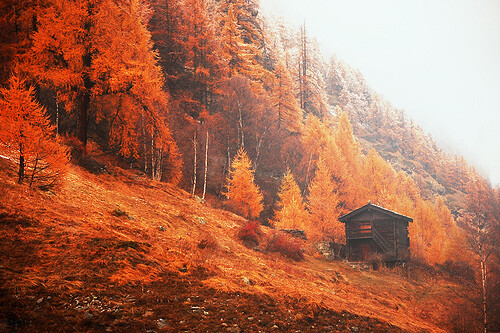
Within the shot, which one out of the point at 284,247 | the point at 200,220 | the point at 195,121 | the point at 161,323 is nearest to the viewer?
the point at 161,323

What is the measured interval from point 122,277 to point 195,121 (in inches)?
1175

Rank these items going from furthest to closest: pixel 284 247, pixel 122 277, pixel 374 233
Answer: pixel 374 233, pixel 284 247, pixel 122 277

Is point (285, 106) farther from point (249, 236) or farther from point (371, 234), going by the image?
point (249, 236)

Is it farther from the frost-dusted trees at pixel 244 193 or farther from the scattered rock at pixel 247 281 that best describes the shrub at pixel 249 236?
the frost-dusted trees at pixel 244 193

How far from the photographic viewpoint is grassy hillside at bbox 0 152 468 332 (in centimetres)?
583

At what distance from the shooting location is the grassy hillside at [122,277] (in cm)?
583

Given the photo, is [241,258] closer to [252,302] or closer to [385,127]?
[252,302]

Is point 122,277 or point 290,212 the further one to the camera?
point 290,212

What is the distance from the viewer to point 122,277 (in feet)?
25.0

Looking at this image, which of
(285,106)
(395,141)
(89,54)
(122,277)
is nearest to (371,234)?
(285,106)

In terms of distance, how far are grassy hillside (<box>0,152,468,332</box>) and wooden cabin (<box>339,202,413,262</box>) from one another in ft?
57.3

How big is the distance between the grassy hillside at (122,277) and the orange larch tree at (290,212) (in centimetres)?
1757

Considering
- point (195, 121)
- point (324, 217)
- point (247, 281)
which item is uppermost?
point (195, 121)

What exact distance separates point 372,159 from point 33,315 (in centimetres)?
6039
